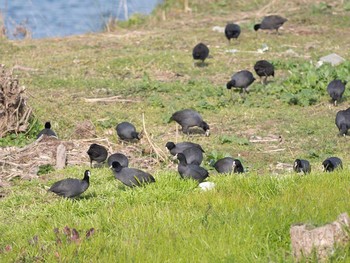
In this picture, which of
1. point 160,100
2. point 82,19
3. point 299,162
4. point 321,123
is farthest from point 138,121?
point 82,19

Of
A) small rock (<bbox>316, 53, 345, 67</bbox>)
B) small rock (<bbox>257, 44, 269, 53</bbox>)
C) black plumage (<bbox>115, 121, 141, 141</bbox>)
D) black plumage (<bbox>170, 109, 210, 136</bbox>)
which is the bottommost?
black plumage (<bbox>115, 121, 141, 141</bbox>)

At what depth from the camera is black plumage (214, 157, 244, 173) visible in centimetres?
1151

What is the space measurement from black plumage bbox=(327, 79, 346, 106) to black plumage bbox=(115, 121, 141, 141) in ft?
14.7

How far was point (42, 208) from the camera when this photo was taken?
9648 millimetres

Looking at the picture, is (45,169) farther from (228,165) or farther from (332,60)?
(332,60)

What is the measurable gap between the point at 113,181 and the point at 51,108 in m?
4.80

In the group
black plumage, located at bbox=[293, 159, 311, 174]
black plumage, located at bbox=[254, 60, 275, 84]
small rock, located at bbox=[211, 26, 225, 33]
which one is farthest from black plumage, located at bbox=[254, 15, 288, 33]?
black plumage, located at bbox=[293, 159, 311, 174]

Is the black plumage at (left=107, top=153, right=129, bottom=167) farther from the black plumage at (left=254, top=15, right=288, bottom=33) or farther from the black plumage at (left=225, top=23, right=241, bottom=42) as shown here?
the black plumage at (left=254, top=15, right=288, bottom=33)

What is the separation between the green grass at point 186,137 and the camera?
7496 millimetres

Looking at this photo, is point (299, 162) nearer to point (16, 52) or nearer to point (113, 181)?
point (113, 181)

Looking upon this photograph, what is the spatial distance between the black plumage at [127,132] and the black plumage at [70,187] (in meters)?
3.48

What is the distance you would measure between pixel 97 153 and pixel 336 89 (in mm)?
5912

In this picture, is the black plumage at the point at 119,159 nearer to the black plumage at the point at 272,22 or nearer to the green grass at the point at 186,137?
the green grass at the point at 186,137

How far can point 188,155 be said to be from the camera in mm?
12047
